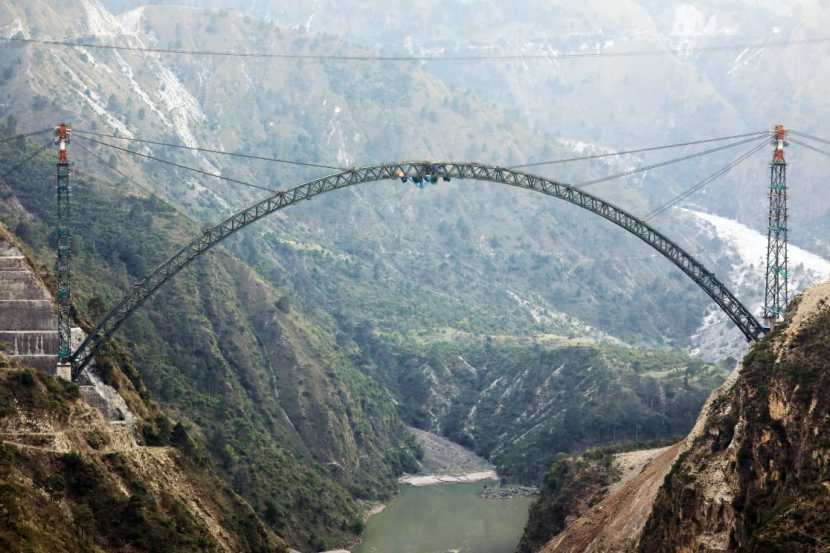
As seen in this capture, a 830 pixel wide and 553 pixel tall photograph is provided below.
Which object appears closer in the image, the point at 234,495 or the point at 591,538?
the point at 591,538

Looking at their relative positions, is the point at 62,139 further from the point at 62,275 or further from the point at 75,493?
the point at 75,493

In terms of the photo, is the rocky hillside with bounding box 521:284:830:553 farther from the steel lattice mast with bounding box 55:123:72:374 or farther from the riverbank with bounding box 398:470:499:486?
the riverbank with bounding box 398:470:499:486

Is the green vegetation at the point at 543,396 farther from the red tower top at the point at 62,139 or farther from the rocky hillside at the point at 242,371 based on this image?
the red tower top at the point at 62,139

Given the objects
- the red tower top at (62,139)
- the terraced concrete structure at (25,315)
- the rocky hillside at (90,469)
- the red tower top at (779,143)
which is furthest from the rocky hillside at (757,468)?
the red tower top at (62,139)

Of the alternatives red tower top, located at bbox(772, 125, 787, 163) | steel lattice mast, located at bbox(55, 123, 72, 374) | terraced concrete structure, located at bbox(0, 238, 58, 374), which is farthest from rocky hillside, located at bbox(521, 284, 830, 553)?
terraced concrete structure, located at bbox(0, 238, 58, 374)

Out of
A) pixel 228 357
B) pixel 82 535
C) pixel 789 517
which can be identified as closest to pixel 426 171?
pixel 82 535

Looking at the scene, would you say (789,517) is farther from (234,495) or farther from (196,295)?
(196,295)
